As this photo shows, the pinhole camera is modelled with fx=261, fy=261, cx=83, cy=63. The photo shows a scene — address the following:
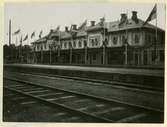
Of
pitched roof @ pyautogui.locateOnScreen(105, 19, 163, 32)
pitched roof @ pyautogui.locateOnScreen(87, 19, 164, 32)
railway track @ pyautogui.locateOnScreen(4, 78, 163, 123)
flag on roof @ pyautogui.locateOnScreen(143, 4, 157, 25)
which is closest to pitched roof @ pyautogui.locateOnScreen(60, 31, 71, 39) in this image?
pitched roof @ pyautogui.locateOnScreen(87, 19, 164, 32)

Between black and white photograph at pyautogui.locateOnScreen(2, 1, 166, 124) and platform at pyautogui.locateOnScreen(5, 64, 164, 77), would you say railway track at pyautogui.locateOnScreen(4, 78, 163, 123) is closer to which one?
black and white photograph at pyautogui.locateOnScreen(2, 1, 166, 124)

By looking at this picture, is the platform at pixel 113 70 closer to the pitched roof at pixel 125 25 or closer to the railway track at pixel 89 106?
the railway track at pixel 89 106

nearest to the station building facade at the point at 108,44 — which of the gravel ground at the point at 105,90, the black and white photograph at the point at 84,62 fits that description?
the black and white photograph at the point at 84,62

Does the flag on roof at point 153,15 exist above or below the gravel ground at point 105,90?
above

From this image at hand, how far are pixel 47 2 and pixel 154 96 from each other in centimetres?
102

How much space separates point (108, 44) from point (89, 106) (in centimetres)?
46

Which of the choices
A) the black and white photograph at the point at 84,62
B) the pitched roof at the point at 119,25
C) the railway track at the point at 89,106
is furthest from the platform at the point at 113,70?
the pitched roof at the point at 119,25

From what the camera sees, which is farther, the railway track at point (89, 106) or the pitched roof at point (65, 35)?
the pitched roof at point (65, 35)

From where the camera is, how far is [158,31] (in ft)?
6.02

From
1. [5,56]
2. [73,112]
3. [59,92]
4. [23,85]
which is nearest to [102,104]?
[73,112]

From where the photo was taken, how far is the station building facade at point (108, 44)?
5.99 ft

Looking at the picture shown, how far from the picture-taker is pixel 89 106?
6.08 ft

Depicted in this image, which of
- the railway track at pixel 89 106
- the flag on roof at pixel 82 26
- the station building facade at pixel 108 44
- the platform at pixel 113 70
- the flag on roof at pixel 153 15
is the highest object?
the flag on roof at pixel 153 15

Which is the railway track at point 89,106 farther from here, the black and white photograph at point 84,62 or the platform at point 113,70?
the platform at point 113,70
